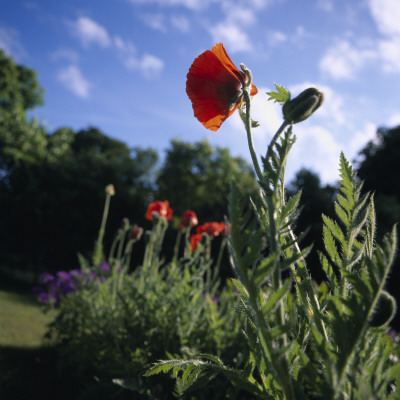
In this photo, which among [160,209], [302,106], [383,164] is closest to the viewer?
[302,106]

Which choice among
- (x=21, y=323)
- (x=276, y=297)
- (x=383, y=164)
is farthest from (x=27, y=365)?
(x=383, y=164)

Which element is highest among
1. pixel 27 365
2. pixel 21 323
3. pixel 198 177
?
pixel 198 177

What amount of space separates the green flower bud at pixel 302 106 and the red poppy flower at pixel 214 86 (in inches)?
6.3

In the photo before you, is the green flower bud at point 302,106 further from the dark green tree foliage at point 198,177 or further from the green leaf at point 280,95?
the dark green tree foliage at point 198,177

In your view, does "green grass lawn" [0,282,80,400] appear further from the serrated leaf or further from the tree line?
the tree line

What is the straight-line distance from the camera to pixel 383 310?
47cm

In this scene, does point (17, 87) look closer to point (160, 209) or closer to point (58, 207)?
point (58, 207)

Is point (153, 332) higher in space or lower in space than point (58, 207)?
lower

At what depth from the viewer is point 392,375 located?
0.49m

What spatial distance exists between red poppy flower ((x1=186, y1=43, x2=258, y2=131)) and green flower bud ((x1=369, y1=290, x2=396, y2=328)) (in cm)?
42

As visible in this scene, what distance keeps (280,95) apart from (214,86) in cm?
15

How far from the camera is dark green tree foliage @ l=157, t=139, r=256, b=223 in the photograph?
14.6m

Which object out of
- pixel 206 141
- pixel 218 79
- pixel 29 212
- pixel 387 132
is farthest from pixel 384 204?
pixel 29 212

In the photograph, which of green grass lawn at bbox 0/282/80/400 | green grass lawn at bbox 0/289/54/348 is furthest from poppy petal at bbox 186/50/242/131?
green grass lawn at bbox 0/289/54/348
